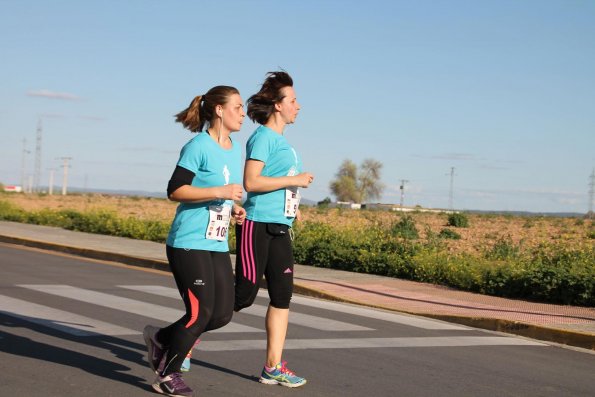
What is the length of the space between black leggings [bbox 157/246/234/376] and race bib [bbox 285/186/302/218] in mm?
747

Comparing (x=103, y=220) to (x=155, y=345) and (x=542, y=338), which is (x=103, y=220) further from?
(x=155, y=345)

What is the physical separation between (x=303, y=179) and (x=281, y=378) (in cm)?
137

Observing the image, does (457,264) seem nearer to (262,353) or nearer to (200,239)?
(262,353)

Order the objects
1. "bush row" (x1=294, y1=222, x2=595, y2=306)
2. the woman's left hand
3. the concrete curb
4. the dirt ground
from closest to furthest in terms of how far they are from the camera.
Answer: the woman's left hand
the concrete curb
"bush row" (x1=294, y1=222, x2=595, y2=306)
the dirt ground

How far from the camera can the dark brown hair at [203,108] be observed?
5980mm

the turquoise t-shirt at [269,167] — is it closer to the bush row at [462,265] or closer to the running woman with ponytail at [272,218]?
the running woman with ponytail at [272,218]

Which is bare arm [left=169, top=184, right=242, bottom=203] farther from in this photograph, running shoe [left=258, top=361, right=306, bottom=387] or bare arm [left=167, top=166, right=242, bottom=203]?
running shoe [left=258, top=361, right=306, bottom=387]

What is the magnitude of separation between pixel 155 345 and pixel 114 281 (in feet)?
25.4

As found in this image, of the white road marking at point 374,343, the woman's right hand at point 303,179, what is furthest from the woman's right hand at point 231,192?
the white road marking at point 374,343

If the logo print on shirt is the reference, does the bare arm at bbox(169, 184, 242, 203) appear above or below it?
below

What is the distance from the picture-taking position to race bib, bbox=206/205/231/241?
5.78 meters

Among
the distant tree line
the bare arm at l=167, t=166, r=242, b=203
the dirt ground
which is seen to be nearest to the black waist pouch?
the bare arm at l=167, t=166, r=242, b=203

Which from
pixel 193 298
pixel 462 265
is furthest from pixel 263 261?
pixel 462 265

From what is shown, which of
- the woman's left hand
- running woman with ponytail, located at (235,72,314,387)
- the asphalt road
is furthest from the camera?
the asphalt road
